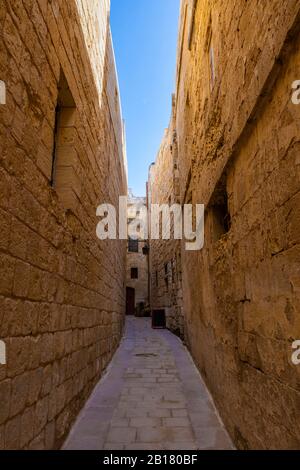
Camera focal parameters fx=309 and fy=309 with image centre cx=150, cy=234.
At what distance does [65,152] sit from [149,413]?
298 cm

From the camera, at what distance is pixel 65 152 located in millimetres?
3119

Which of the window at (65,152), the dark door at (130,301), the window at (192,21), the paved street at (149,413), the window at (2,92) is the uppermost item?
the window at (192,21)

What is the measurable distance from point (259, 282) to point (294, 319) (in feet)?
1.74

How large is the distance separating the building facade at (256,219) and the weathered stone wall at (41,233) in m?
1.47

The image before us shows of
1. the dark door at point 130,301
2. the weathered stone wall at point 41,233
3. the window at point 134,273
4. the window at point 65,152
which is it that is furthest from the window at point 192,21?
the dark door at point 130,301

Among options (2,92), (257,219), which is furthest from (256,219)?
(2,92)

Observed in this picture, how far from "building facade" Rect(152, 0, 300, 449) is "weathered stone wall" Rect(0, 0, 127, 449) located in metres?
1.47

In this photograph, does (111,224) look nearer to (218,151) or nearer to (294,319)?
(218,151)

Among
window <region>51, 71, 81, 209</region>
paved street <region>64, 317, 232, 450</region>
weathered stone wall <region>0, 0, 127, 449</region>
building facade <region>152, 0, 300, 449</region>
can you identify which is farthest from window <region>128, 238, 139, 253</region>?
window <region>51, 71, 81, 209</region>

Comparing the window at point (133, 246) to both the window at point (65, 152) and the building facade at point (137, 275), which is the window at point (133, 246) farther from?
the window at point (65, 152)

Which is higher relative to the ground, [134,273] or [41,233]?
[134,273]

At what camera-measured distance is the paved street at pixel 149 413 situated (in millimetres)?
2749

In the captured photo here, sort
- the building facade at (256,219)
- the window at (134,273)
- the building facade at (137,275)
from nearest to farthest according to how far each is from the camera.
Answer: the building facade at (256,219), the building facade at (137,275), the window at (134,273)

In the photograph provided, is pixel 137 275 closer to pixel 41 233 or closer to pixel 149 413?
pixel 149 413
